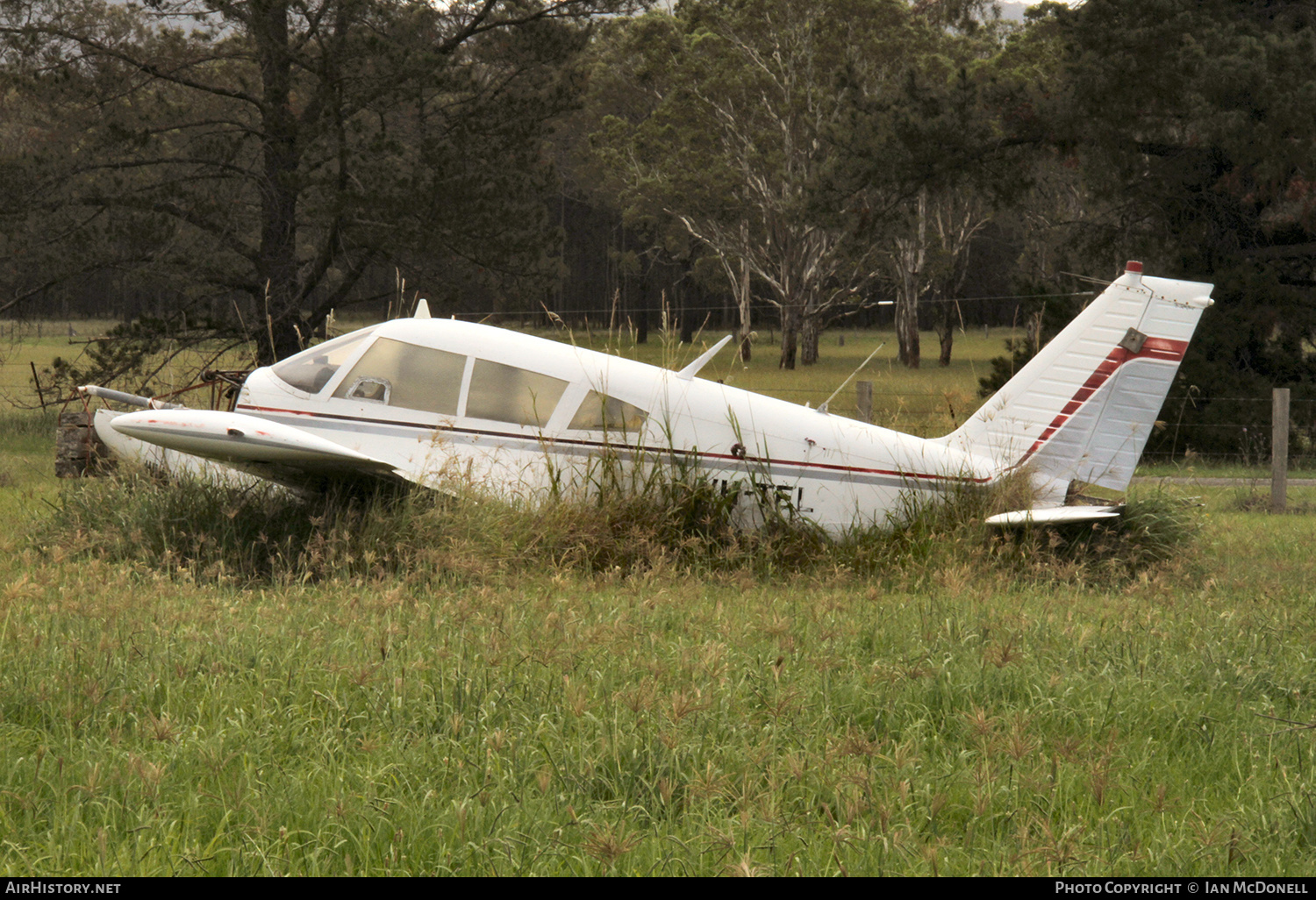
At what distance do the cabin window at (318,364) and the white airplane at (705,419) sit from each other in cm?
1

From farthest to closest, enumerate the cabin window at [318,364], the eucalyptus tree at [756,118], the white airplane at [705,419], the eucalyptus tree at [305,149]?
1. the eucalyptus tree at [756,118]
2. the eucalyptus tree at [305,149]
3. the cabin window at [318,364]
4. the white airplane at [705,419]

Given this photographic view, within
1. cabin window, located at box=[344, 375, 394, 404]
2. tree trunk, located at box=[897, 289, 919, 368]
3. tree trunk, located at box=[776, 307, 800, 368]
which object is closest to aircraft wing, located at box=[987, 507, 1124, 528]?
cabin window, located at box=[344, 375, 394, 404]

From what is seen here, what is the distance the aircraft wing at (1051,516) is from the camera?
7.27 metres

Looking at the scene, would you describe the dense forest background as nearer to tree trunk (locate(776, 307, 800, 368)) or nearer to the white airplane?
the white airplane

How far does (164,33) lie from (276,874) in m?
25.3

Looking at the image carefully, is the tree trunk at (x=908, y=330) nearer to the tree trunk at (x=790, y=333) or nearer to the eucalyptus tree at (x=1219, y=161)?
the tree trunk at (x=790, y=333)

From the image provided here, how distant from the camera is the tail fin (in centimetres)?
816

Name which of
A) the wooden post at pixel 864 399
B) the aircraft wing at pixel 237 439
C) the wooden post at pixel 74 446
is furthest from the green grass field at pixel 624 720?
the wooden post at pixel 864 399

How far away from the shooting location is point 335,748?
141 inches

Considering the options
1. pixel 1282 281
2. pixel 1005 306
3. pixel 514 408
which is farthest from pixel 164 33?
pixel 1005 306

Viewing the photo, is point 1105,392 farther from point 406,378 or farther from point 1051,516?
point 406,378

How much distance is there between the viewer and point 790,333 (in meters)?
41.6

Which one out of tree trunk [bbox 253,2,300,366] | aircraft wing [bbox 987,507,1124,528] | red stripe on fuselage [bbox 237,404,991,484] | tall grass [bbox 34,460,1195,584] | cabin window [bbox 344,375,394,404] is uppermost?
tree trunk [bbox 253,2,300,366]
